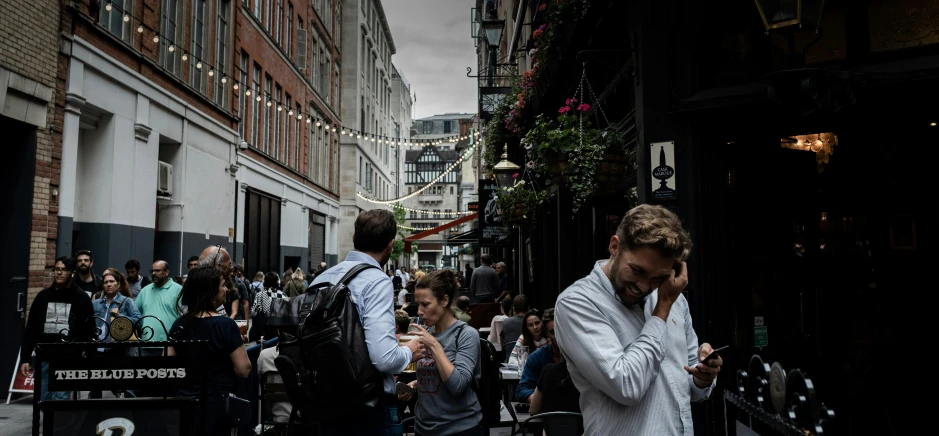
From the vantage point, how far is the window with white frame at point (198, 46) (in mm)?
18078

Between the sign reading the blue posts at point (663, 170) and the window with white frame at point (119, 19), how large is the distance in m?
11.6

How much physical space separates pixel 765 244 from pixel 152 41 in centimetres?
1414

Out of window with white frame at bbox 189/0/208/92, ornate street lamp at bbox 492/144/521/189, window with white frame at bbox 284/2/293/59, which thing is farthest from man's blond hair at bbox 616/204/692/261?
window with white frame at bbox 284/2/293/59

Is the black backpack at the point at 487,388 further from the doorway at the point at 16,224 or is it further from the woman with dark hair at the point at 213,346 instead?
the doorway at the point at 16,224

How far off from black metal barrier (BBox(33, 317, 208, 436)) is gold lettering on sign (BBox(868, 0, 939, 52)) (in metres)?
5.42

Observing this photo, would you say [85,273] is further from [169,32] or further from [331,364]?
[169,32]

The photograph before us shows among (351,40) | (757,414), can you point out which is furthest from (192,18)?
(351,40)

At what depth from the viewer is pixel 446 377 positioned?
13.3 feet

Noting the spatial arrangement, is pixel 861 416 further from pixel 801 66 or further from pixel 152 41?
pixel 152 41

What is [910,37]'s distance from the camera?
5070mm

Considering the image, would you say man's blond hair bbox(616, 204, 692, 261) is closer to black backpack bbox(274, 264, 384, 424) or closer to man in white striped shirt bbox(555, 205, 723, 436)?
man in white striped shirt bbox(555, 205, 723, 436)

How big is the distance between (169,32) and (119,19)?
8.64 feet

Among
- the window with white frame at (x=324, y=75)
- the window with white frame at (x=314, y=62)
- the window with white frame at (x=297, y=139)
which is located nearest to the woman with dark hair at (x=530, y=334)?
the window with white frame at (x=297, y=139)

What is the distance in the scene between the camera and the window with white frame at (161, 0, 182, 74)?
53.1 ft
